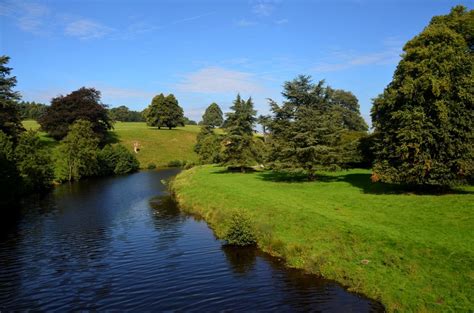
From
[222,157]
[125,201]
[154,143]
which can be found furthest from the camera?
[154,143]

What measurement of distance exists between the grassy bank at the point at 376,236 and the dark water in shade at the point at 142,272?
3.95ft

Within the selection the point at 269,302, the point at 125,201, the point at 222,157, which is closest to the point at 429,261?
the point at 269,302

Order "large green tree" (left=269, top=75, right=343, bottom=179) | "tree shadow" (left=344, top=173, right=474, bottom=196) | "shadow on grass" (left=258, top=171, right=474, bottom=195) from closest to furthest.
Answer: "tree shadow" (left=344, top=173, right=474, bottom=196) < "shadow on grass" (left=258, top=171, right=474, bottom=195) < "large green tree" (left=269, top=75, right=343, bottom=179)

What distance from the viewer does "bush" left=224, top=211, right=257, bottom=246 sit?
2362 cm

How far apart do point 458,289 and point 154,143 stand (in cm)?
9588

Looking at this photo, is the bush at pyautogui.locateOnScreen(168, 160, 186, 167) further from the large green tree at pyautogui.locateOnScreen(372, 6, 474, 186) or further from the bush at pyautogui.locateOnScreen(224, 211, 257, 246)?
the bush at pyautogui.locateOnScreen(224, 211, 257, 246)

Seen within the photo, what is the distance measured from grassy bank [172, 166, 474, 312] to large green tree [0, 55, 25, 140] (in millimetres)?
49860

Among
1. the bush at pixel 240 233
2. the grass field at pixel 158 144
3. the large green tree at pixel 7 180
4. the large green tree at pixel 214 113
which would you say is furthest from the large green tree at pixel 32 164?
the large green tree at pixel 214 113

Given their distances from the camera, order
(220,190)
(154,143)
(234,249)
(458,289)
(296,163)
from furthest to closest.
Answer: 1. (154,143)
2. (296,163)
3. (220,190)
4. (234,249)
5. (458,289)

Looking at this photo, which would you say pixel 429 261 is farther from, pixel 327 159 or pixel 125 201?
pixel 125 201

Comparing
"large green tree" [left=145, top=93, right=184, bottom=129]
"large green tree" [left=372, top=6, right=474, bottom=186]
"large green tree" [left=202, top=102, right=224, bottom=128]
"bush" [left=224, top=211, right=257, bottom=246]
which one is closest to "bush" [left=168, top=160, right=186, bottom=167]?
"large green tree" [left=145, top=93, right=184, bottom=129]

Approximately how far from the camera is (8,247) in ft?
83.7

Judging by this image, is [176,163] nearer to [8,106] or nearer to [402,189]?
[8,106]

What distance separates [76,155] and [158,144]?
127ft
